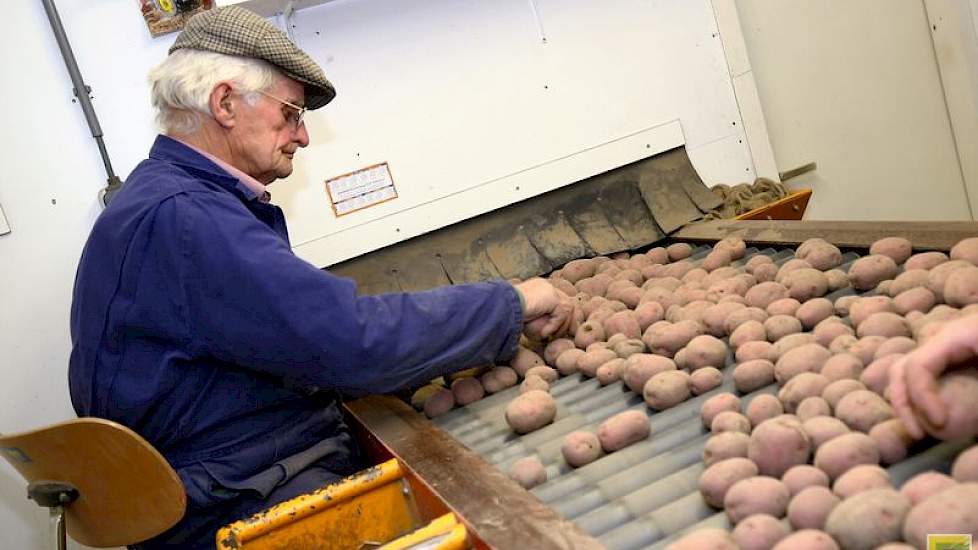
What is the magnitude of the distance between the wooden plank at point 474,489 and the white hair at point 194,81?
0.71 m

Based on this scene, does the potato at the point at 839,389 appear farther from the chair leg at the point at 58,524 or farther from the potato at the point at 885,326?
the chair leg at the point at 58,524

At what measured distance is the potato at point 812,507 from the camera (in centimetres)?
94

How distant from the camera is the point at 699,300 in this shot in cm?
176

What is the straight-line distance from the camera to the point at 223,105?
1728mm

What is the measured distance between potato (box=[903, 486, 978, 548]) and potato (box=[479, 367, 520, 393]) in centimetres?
97

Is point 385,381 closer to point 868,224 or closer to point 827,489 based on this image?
point 827,489

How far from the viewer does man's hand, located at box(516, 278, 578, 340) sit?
1749 mm

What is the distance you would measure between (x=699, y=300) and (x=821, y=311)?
0.31m

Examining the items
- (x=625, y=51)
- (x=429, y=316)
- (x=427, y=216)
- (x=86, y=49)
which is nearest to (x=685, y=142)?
(x=625, y=51)

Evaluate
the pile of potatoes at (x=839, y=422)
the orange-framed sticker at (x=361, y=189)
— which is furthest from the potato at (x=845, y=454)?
the orange-framed sticker at (x=361, y=189)

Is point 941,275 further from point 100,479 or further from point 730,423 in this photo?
point 100,479

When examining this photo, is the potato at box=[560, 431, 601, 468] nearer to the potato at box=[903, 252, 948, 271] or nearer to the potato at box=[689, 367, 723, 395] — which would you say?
the potato at box=[689, 367, 723, 395]

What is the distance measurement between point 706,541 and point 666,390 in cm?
49

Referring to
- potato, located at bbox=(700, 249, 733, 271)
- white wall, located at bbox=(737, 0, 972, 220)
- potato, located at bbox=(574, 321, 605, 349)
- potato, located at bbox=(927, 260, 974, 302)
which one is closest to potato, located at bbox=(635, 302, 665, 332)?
potato, located at bbox=(574, 321, 605, 349)
